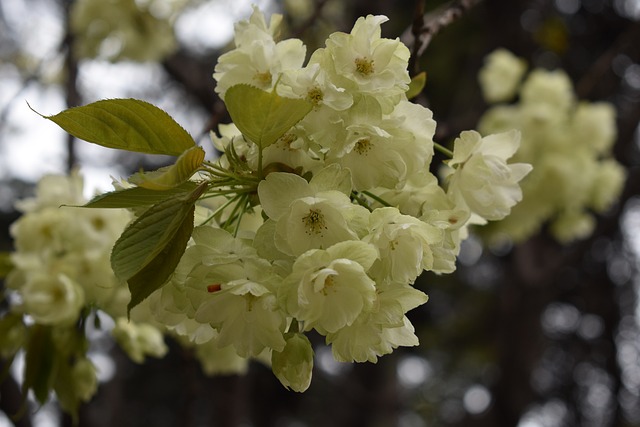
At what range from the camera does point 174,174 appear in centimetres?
61

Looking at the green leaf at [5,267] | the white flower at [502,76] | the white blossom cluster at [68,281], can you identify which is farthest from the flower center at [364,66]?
the white flower at [502,76]

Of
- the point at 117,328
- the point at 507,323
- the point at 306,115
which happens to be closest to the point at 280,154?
the point at 306,115

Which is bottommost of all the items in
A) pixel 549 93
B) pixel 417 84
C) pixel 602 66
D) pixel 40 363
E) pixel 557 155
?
pixel 557 155

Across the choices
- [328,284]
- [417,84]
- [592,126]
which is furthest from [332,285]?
[592,126]

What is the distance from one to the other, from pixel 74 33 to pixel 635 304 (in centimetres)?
447

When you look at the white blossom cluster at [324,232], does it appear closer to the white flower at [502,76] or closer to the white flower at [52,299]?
the white flower at [52,299]

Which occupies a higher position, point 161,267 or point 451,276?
point 161,267

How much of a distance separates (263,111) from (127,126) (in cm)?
14

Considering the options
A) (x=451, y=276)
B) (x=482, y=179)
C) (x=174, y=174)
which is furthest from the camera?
(x=451, y=276)

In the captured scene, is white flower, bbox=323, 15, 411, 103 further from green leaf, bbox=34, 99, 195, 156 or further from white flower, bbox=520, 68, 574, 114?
white flower, bbox=520, 68, 574, 114

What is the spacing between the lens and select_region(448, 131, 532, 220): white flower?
824 mm

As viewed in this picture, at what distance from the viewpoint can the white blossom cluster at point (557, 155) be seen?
2326mm

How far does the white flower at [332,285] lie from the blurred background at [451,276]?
812 mm

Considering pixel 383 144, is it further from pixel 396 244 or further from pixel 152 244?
pixel 152 244
